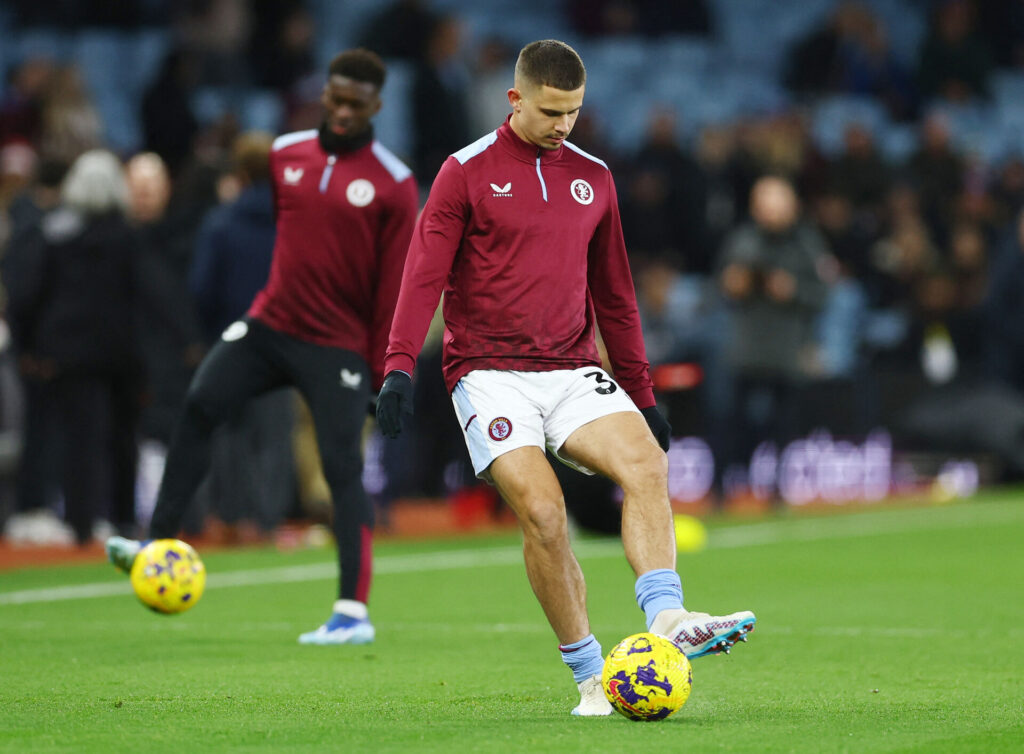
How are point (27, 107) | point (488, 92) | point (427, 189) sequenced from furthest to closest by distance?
point (488, 92)
point (27, 107)
point (427, 189)

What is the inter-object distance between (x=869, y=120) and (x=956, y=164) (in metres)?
2.07

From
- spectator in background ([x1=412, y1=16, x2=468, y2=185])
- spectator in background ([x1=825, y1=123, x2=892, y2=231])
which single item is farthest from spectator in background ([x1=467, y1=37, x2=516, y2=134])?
spectator in background ([x1=825, y1=123, x2=892, y2=231])

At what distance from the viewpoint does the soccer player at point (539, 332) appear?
615 cm

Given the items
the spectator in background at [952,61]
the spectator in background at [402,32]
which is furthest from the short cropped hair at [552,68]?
the spectator in background at [952,61]

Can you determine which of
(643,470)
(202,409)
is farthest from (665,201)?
(643,470)

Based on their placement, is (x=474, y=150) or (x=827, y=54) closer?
(x=474, y=150)

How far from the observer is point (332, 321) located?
8484mm

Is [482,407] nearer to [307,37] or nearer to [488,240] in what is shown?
[488,240]

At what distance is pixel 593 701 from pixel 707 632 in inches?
23.2

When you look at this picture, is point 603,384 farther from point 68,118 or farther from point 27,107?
point 27,107

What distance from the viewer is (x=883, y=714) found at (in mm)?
6188

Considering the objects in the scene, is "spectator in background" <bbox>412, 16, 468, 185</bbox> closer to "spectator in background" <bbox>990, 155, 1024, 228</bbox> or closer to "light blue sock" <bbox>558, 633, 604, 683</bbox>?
"spectator in background" <bbox>990, 155, 1024, 228</bbox>

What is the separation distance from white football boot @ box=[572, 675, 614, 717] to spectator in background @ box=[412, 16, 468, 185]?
13218mm

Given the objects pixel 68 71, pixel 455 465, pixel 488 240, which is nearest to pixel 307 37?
pixel 68 71
